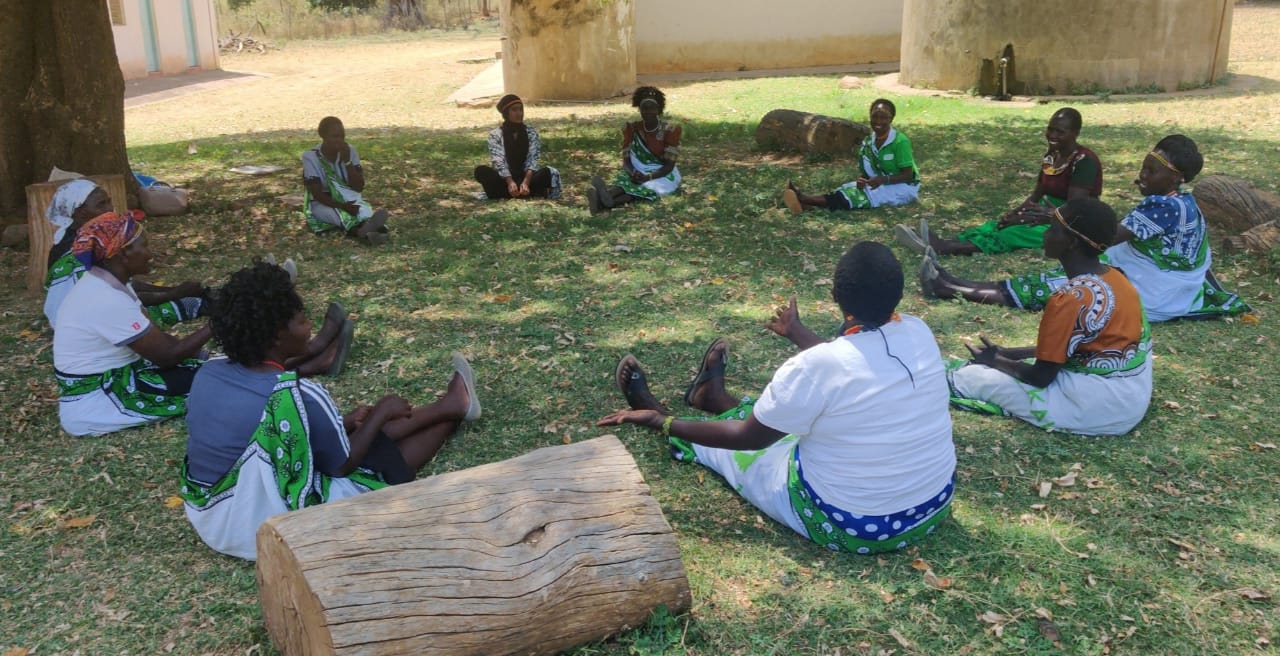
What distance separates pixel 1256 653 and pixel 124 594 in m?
4.07

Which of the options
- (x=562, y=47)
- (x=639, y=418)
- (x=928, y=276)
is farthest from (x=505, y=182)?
(x=562, y=47)

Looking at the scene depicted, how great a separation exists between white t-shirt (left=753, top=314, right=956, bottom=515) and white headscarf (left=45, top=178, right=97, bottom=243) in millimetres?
5010

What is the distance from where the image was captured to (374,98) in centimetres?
1803

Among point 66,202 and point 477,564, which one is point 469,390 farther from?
point 66,202

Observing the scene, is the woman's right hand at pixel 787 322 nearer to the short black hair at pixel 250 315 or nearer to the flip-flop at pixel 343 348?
the short black hair at pixel 250 315

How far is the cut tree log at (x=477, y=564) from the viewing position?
293 cm

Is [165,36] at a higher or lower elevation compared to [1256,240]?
higher

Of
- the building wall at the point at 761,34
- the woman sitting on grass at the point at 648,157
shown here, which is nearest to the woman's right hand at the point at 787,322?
the woman sitting on grass at the point at 648,157

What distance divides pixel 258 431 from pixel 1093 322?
3.65 metres

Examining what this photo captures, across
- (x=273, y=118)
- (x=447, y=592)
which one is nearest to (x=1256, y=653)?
(x=447, y=592)

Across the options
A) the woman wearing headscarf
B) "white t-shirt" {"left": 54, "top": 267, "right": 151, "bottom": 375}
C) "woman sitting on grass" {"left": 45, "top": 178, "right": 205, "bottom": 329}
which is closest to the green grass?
the woman wearing headscarf

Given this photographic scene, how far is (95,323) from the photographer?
4.75 meters

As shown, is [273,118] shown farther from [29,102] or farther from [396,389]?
[396,389]

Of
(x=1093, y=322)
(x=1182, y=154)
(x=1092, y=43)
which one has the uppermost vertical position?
(x=1092, y=43)
